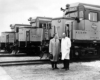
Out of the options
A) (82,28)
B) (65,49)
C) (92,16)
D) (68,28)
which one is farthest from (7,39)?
(65,49)

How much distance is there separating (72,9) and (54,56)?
4.63 metres

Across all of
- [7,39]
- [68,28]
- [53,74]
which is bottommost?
[53,74]

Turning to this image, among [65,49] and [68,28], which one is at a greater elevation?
[68,28]

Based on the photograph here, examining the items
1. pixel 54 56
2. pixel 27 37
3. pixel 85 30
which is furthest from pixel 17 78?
pixel 27 37

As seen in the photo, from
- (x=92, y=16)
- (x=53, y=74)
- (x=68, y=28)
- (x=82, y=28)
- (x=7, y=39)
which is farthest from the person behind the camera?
(x=7, y=39)

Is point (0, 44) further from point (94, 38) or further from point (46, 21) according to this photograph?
point (94, 38)

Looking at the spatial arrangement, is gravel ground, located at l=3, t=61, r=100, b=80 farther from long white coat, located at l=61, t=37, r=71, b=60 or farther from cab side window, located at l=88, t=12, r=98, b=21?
cab side window, located at l=88, t=12, r=98, b=21

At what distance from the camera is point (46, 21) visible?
1572 centimetres

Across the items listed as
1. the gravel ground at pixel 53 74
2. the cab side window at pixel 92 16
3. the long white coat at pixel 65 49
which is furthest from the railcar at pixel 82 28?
the gravel ground at pixel 53 74

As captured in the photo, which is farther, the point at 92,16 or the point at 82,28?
the point at 92,16

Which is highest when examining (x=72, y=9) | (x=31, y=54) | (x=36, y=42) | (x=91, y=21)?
(x=72, y=9)

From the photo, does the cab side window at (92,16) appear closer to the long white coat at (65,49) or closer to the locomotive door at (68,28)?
the locomotive door at (68,28)

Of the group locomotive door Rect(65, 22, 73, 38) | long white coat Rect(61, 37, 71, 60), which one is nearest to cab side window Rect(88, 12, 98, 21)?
locomotive door Rect(65, 22, 73, 38)

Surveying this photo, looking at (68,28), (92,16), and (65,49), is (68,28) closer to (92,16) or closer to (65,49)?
(92,16)
